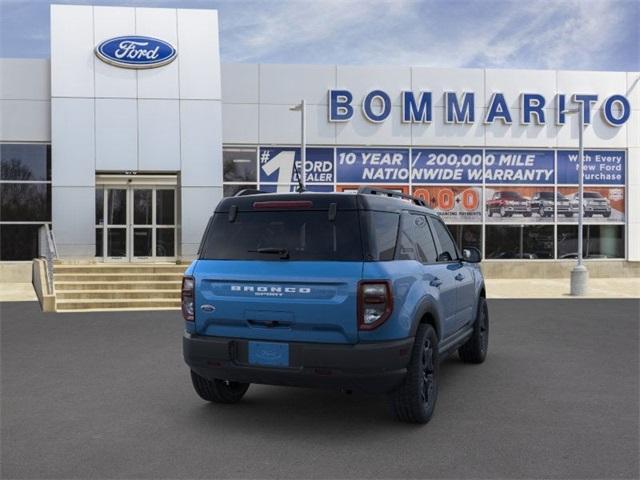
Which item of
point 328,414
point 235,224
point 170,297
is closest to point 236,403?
point 328,414

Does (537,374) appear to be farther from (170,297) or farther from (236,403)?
(170,297)

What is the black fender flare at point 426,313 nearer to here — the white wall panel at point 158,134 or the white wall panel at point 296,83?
the white wall panel at point 158,134

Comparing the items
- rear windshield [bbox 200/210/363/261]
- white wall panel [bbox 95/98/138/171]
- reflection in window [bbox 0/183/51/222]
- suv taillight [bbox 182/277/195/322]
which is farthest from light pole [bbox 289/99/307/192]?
suv taillight [bbox 182/277/195/322]

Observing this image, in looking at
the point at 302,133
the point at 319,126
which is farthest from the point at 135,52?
the point at 319,126

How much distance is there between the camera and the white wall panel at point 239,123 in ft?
64.2

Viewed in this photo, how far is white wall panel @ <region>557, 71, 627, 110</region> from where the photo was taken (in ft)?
68.1

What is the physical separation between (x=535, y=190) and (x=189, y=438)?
60.3ft

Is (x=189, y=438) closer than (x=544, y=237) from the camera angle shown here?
Yes

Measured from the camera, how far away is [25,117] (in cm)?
1897

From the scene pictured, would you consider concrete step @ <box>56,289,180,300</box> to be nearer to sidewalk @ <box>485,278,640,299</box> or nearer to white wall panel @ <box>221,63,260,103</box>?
white wall panel @ <box>221,63,260,103</box>

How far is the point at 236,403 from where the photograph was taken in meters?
5.87

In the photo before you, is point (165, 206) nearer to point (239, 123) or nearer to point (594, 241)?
point (239, 123)

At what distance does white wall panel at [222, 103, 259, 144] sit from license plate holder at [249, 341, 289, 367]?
50.8ft

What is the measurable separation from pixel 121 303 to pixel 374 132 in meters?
9.99
